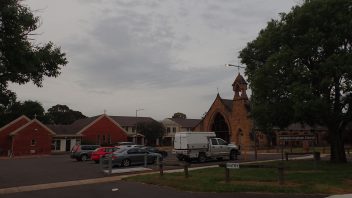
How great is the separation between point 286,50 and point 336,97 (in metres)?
4.36

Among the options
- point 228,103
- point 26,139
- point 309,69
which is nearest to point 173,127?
point 228,103

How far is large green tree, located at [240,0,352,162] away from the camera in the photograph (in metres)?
20.9

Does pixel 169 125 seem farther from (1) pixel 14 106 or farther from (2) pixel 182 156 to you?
(2) pixel 182 156

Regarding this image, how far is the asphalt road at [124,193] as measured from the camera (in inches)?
541

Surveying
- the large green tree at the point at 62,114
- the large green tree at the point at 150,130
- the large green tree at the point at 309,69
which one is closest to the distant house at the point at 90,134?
the large green tree at the point at 150,130

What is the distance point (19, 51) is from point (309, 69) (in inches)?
645

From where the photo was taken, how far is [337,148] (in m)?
25.2

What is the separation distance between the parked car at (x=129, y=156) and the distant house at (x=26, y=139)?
35363 mm

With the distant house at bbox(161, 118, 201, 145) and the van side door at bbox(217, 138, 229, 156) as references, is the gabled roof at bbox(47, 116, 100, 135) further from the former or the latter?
the van side door at bbox(217, 138, 229, 156)

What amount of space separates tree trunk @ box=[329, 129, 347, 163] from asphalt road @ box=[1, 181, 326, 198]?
13.2 m

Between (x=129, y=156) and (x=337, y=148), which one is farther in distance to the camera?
(x=129, y=156)

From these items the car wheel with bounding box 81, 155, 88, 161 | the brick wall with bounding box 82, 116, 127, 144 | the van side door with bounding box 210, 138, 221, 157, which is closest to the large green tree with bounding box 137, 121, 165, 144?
the brick wall with bounding box 82, 116, 127, 144

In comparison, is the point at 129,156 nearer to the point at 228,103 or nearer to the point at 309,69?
the point at 309,69

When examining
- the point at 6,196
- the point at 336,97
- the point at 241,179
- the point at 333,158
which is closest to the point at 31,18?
the point at 6,196
